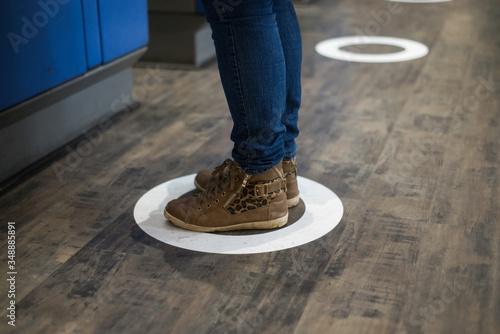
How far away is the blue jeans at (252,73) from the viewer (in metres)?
1.07

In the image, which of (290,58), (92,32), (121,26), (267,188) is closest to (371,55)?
(121,26)

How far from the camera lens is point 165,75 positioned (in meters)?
2.48

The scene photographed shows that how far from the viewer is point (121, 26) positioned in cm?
192

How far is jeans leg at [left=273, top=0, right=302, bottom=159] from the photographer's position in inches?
48.8

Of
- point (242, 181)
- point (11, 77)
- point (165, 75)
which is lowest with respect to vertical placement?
point (165, 75)

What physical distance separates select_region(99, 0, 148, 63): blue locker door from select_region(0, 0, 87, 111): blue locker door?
5.1 inches

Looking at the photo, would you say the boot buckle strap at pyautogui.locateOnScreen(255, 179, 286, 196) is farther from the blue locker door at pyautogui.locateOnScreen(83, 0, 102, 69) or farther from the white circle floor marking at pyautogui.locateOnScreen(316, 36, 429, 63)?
the white circle floor marking at pyautogui.locateOnScreen(316, 36, 429, 63)

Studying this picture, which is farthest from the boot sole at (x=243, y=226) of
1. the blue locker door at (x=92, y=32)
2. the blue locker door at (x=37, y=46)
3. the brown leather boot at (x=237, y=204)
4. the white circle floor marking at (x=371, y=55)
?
the white circle floor marking at (x=371, y=55)

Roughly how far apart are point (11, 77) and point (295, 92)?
2.30 feet

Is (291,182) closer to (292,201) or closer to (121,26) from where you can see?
(292,201)

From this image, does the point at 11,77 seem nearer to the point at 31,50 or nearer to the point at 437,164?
the point at 31,50

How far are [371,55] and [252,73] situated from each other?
1769mm

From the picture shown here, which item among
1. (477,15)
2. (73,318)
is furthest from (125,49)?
(477,15)

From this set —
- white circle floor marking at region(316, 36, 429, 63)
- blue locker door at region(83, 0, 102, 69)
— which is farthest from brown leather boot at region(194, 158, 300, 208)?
white circle floor marking at region(316, 36, 429, 63)
